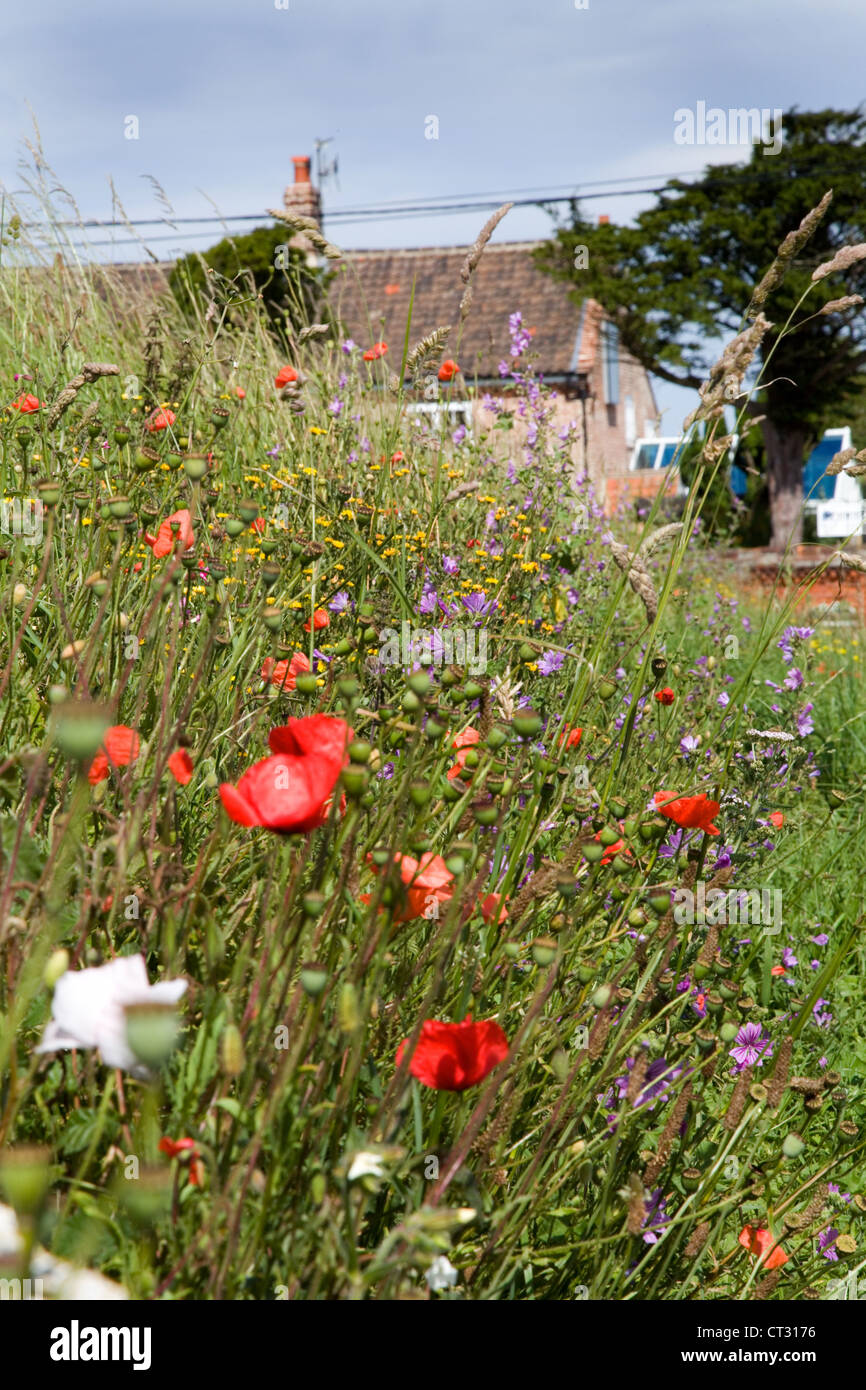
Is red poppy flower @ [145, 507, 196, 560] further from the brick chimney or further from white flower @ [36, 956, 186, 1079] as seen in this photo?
the brick chimney

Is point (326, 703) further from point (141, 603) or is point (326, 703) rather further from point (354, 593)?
point (354, 593)

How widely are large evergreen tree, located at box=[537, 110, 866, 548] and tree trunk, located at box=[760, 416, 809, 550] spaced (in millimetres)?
67

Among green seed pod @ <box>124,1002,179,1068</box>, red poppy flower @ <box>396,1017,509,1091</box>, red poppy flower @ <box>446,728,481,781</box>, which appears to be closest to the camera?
green seed pod @ <box>124,1002,179,1068</box>

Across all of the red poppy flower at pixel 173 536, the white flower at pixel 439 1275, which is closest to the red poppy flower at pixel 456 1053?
the white flower at pixel 439 1275

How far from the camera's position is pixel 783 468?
2097cm

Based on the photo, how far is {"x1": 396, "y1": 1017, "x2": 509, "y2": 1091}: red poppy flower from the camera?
1.07 m

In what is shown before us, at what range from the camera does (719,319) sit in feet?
64.8

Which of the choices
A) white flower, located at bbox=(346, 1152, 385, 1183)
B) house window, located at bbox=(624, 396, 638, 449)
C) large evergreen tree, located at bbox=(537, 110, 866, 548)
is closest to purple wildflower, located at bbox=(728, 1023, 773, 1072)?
white flower, located at bbox=(346, 1152, 385, 1183)

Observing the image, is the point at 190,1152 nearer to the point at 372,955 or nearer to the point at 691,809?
the point at 372,955

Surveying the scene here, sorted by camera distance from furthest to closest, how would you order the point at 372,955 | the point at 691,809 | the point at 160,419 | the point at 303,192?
the point at 303,192
the point at 160,419
the point at 691,809
the point at 372,955

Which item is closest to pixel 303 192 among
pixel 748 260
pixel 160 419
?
pixel 748 260

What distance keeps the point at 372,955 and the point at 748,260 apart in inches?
822

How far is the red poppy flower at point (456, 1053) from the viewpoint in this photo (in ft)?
3.51
